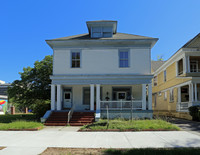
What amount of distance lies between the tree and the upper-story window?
7.10m

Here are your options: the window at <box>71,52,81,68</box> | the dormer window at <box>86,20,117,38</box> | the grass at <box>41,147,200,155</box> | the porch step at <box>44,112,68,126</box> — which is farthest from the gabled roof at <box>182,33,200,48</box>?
the grass at <box>41,147,200,155</box>

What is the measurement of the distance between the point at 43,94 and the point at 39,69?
3.01 meters

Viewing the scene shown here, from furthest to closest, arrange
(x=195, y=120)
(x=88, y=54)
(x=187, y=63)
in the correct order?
(x=187, y=63)
(x=88, y=54)
(x=195, y=120)

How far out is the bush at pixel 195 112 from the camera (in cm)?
1501

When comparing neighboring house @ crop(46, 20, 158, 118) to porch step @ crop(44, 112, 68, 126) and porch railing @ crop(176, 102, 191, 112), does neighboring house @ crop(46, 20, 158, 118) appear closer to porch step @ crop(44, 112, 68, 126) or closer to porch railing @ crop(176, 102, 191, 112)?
porch step @ crop(44, 112, 68, 126)

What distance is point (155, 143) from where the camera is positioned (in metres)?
7.49

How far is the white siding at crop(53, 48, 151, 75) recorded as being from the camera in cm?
1612

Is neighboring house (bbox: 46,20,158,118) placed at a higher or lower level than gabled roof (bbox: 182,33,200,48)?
lower

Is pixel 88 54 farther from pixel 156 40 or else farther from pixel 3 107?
pixel 3 107

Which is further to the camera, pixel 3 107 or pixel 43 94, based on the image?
pixel 3 107

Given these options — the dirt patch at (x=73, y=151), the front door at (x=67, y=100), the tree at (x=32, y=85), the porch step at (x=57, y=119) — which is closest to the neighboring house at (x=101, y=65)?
the porch step at (x=57, y=119)

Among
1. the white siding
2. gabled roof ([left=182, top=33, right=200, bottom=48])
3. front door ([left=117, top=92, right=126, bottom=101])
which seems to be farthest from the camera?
front door ([left=117, top=92, right=126, bottom=101])

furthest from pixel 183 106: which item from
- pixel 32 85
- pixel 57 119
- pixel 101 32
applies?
pixel 32 85

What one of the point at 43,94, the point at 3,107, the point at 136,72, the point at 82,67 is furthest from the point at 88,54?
the point at 3,107
